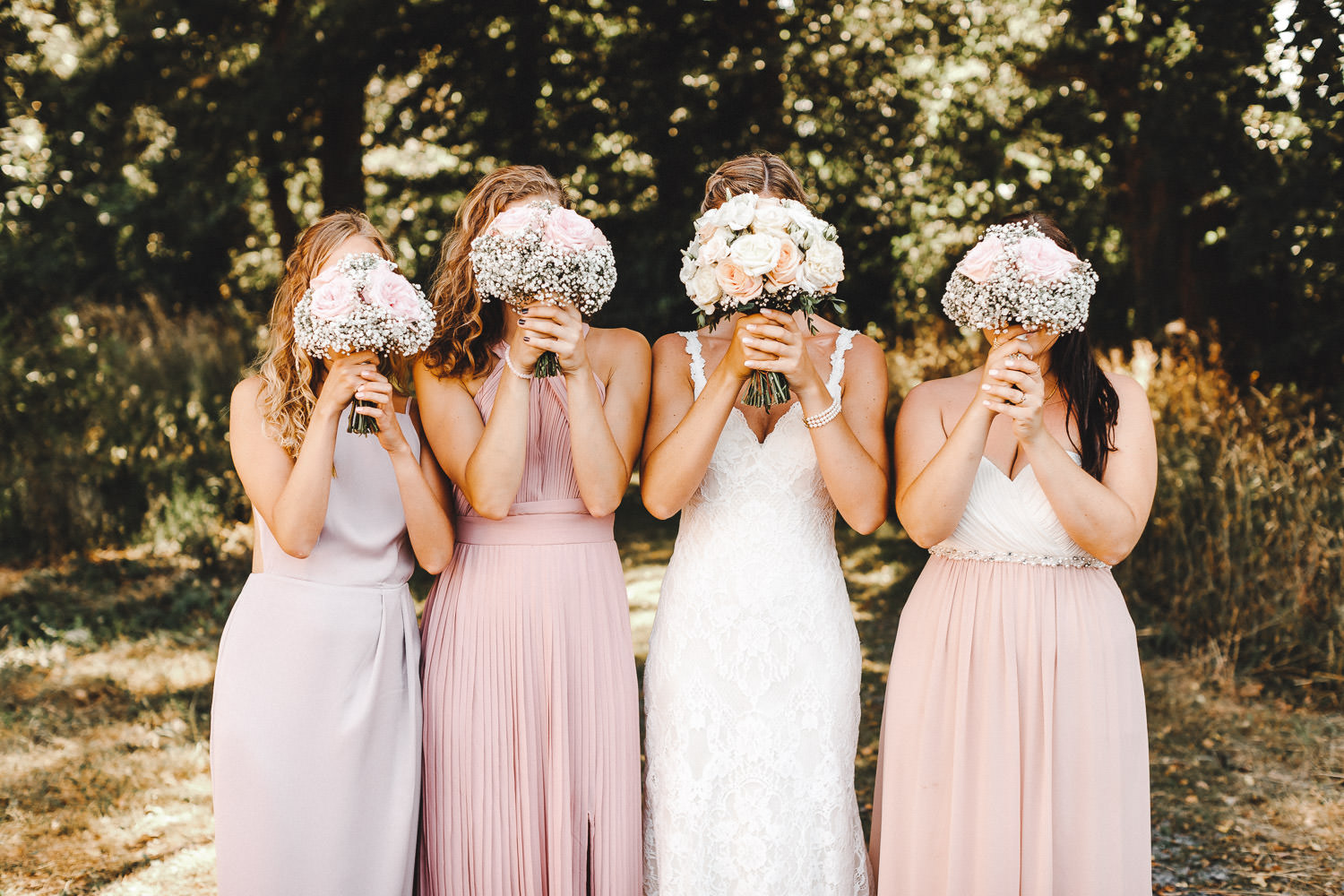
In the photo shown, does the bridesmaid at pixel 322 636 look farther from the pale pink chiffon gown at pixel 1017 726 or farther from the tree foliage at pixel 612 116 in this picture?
the tree foliage at pixel 612 116

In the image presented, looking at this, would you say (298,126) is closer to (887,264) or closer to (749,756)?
(887,264)

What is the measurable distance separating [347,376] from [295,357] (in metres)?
0.37

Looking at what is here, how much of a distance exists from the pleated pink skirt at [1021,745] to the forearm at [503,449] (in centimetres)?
127

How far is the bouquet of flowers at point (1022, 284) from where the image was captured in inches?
95.2

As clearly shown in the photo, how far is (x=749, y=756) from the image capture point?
277cm

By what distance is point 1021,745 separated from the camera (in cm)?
267

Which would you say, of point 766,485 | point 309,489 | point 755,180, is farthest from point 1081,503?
point 309,489

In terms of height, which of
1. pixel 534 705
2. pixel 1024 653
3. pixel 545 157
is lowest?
pixel 534 705

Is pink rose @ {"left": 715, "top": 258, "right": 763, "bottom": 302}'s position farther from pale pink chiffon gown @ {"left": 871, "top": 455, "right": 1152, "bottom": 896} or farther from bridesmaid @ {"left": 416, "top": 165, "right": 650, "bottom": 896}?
pale pink chiffon gown @ {"left": 871, "top": 455, "right": 1152, "bottom": 896}

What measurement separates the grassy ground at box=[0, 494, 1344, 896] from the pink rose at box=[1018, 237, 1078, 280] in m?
2.98

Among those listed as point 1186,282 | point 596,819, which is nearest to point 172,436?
point 596,819

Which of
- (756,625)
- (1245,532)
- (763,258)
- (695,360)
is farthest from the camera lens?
(1245,532)

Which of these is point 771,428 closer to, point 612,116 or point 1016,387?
point 1016,387

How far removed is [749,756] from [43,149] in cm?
1056
